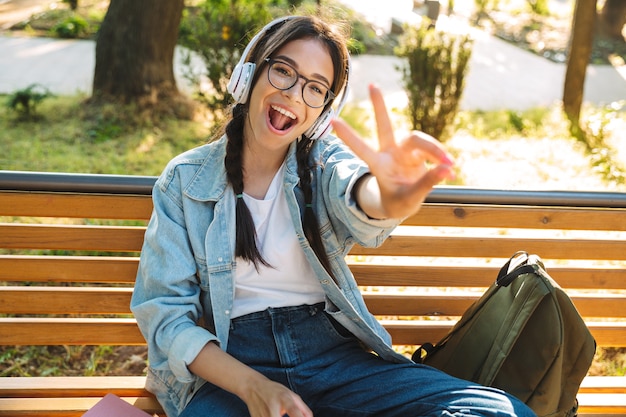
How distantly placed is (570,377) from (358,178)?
1000 mm

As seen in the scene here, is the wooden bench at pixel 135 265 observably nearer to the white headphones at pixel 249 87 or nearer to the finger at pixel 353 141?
the white headphones at pixel 249 87

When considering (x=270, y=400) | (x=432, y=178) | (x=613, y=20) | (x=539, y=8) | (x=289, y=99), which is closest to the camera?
(x=432, y=178)

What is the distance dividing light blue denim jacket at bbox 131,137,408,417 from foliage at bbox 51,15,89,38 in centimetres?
1024

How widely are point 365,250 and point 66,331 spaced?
1109 mm

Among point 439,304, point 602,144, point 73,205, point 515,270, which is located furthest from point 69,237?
point 602,144

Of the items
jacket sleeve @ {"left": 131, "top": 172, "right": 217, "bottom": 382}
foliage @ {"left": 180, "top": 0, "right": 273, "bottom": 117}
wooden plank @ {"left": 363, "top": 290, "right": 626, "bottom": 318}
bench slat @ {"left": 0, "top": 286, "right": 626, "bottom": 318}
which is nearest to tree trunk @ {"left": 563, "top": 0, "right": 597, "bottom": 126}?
foliage @ {"left": 180, "top": 0, "right": 273, "bottom": 117}

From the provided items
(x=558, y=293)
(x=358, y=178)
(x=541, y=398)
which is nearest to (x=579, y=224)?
(x=558, y=293)

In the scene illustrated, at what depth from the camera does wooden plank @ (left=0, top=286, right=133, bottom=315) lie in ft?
8.00

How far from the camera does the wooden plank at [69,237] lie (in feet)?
7.81

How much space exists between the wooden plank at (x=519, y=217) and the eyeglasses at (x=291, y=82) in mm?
676

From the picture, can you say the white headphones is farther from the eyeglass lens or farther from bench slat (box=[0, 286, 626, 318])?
bench slat (box=[0, 286, 626, 318])

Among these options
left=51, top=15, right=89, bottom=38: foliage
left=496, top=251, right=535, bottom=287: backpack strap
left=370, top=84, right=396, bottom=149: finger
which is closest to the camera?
left=370, top=84, right=396, bottom=149: finger

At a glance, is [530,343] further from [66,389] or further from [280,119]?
[66,389]

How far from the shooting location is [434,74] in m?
7.11
